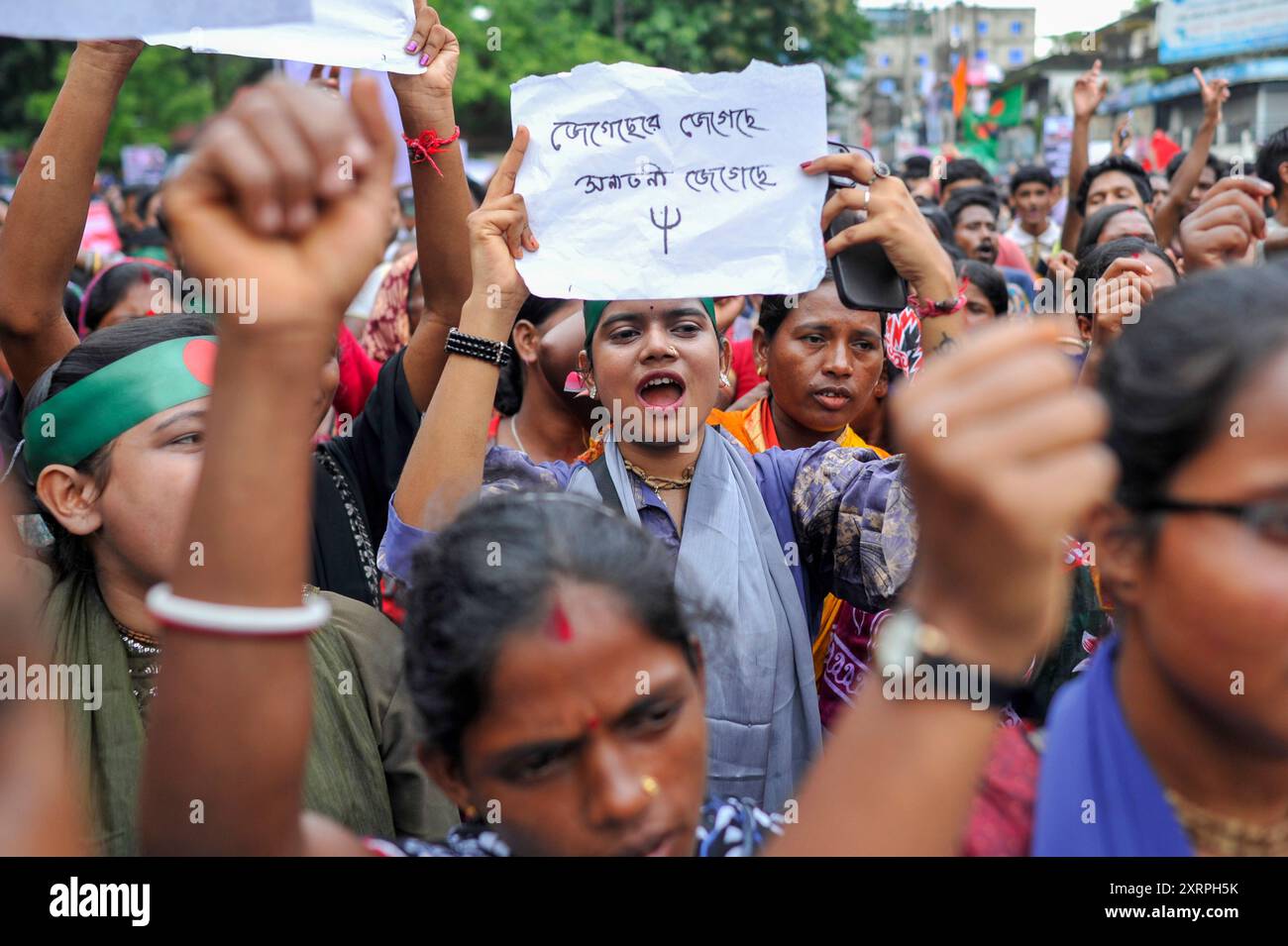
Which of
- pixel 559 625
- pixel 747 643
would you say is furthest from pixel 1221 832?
pixel 747 643

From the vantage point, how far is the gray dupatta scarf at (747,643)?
2393mm

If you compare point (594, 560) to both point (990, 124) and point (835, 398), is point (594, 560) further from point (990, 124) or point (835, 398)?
point (990, 124)

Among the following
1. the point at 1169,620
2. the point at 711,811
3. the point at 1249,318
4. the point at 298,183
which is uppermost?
the point at 298,183

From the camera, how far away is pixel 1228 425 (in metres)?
1.19

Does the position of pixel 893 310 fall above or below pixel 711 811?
above

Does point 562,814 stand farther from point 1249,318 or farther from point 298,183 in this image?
point 1249,318

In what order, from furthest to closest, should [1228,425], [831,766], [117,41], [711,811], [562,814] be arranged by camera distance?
[117,41]
[711,811]
[562,814]
[1228,425]
[831,766]

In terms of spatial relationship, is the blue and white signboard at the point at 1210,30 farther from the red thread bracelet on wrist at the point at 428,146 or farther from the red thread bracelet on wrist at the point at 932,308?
the red thread bracelet on wrist at the point at 428,146

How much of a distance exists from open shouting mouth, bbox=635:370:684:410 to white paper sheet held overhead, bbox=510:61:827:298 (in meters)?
0.22

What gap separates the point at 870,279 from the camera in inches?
102

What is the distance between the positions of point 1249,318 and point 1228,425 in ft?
0.38

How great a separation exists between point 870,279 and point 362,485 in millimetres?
1354

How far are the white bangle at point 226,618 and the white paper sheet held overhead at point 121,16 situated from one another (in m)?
0.94
